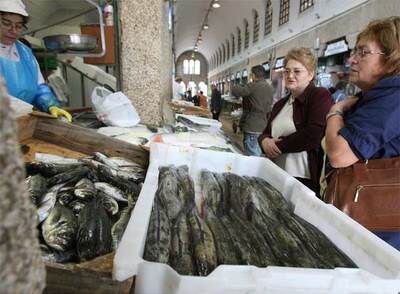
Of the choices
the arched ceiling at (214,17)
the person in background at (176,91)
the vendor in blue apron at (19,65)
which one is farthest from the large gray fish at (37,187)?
the arched ceiling at (214,17)

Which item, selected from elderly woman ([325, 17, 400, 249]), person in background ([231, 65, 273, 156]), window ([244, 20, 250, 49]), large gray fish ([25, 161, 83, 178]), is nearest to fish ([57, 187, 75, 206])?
large gray fish ([25, 161, 83, 178])

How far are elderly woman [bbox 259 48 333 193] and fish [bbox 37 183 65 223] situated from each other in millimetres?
1626

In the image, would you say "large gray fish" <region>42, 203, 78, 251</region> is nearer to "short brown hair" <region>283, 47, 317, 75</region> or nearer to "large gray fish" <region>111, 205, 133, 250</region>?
"large gray fish" <region>111, 205, 133, 250</region>

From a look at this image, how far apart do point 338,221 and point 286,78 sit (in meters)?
1.55

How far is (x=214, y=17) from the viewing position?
26.4 meters

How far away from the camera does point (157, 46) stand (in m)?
4.17

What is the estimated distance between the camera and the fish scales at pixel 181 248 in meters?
0.91

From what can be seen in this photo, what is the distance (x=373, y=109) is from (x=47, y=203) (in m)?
1.56

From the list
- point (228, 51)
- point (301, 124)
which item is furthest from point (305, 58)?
point (228, 51)

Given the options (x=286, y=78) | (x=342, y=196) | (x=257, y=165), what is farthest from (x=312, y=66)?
(x=342, y=196)

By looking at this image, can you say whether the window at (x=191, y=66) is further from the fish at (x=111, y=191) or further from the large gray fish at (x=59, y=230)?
the large gray fish at (x=59, y=230)

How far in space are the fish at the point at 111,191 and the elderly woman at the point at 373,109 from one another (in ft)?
3.61

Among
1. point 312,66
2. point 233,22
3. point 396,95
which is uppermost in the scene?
point 233,22

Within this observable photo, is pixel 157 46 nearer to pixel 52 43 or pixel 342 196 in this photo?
pixel 52 43
